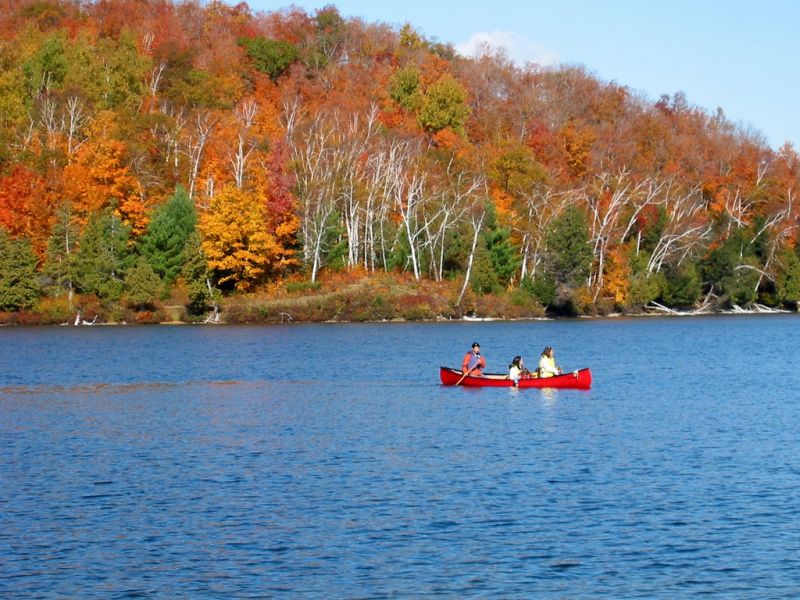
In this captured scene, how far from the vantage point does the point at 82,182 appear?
94.5 m

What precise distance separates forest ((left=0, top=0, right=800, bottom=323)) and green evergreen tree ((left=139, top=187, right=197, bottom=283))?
181mm

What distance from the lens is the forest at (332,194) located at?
305 feet

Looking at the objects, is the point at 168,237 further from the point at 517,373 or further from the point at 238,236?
the point at 517,373

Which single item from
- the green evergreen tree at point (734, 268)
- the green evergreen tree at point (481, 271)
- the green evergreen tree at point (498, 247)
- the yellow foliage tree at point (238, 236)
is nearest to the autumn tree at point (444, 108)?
the green evergreen tree at point (498, 247)

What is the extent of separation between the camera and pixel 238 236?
9250 cm

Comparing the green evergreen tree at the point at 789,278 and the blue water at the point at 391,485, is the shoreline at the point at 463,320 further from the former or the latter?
the blue water at the point at 391,485

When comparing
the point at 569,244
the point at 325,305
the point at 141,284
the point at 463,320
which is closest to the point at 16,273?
the point at 141,284

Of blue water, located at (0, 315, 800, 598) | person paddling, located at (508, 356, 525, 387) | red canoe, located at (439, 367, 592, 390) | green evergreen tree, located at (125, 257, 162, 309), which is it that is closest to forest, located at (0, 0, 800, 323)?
green evergreen tree, located at (125, 257, 162, 309)

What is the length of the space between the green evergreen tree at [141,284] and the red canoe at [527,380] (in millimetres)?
45119

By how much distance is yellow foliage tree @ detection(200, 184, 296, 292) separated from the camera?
92562mm

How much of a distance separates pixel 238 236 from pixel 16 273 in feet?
53.4

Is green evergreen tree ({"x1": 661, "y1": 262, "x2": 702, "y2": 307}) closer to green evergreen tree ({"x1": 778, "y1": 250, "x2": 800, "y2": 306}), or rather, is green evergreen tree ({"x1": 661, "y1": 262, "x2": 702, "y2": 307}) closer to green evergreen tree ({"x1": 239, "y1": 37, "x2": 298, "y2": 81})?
green evergreen tree ({"x1": 778, "y1": 250, "x2": 800, "y2": 306})

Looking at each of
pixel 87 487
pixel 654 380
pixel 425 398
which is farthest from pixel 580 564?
pixel 654 380

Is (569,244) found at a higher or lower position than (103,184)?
lower
